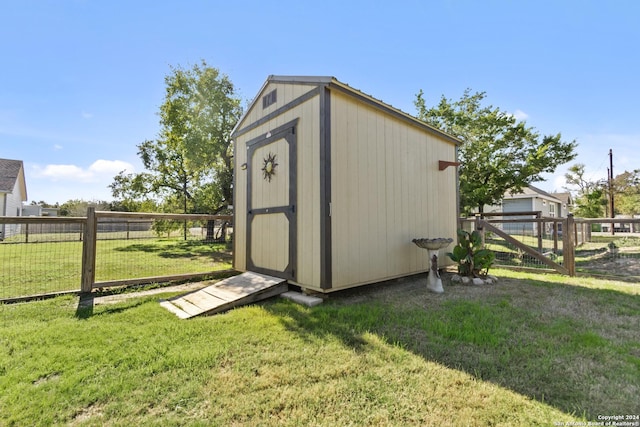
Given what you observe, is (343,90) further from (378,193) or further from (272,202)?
(272,202)

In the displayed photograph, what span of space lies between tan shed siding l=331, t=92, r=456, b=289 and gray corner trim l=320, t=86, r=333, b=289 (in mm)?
93

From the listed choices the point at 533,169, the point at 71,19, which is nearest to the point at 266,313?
the point at 71,19

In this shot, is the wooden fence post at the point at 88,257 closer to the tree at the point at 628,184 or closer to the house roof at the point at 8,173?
the house roof at the point at 8,173

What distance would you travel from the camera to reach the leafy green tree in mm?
18688

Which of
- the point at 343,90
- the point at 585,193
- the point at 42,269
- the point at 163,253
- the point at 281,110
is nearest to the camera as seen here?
the point at 343,90

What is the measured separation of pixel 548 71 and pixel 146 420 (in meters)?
10.9

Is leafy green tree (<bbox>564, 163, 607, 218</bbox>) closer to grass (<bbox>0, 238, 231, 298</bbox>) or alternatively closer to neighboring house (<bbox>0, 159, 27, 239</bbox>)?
grass (<bbox>0, 238, 231, 298</bbox>)

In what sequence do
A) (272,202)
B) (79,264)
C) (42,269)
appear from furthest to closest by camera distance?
(79,264) < (42,269) < (272,202)

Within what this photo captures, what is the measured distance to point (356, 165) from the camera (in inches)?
156

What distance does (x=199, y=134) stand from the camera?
11.1m

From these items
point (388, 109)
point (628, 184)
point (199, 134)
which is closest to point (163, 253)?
point (199, 134)

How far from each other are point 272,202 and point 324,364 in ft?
9.54

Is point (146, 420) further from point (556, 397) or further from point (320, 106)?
point (320, 106)

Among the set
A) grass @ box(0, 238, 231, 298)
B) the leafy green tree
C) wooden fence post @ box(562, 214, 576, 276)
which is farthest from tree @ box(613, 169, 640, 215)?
grass @ box(0, 238, 231, 298)
